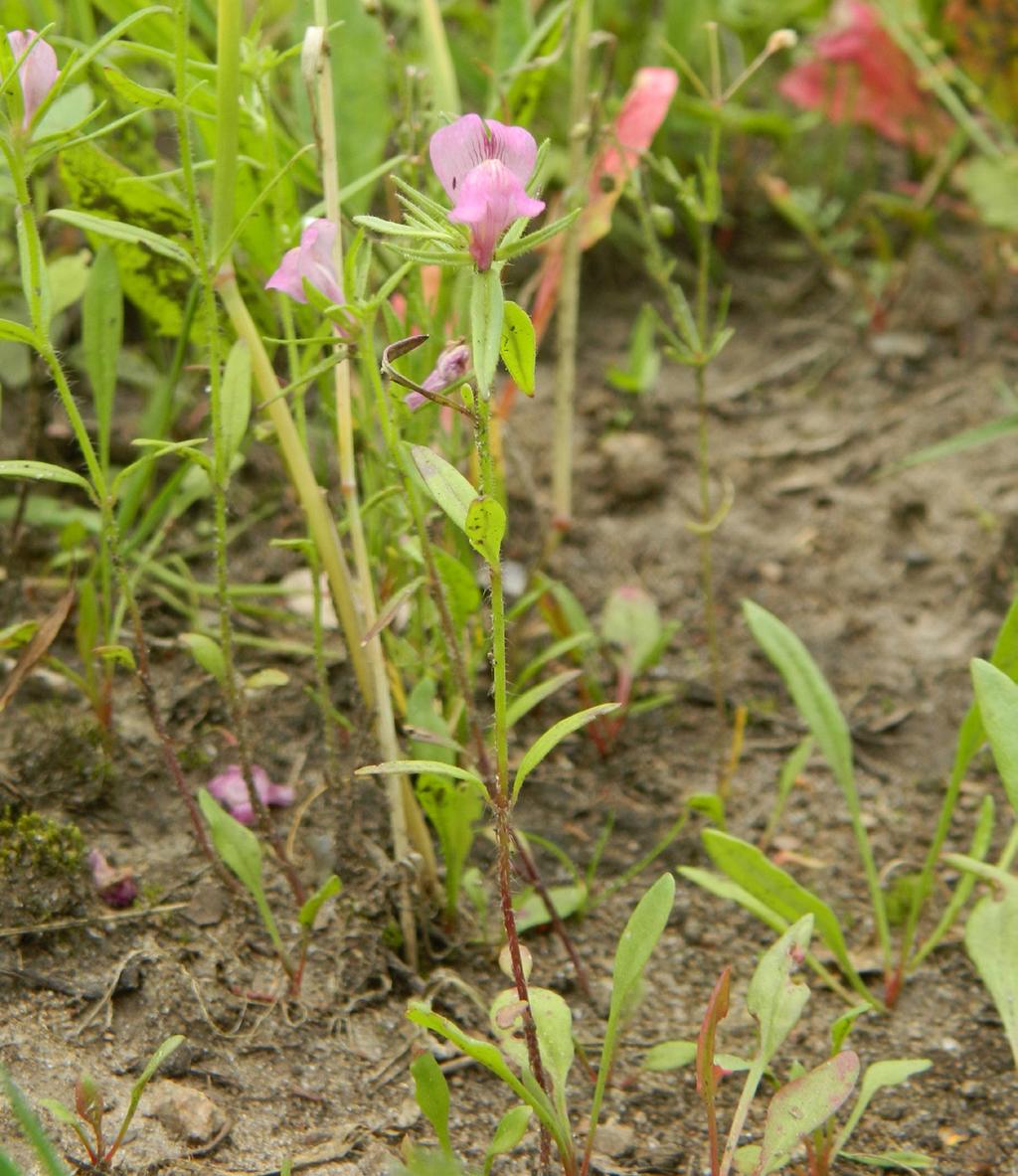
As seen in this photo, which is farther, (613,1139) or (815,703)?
(815,703)

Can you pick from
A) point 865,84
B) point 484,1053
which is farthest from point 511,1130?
point 865,84

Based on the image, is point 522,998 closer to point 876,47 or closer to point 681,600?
point 681,600

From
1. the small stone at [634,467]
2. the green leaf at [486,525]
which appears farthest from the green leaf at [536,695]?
the small stone at [634,467]

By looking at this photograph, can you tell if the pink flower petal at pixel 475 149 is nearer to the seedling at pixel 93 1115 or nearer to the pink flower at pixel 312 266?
the pink flower at pixel 312 266

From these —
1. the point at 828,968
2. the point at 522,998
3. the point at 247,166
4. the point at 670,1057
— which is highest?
the point at 247,166

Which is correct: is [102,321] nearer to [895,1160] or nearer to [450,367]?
[450,367]

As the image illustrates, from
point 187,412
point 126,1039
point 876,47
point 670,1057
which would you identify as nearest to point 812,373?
point 876,47
